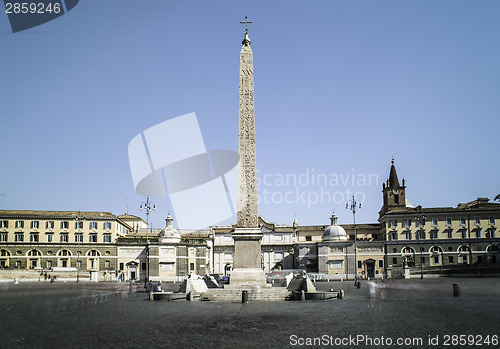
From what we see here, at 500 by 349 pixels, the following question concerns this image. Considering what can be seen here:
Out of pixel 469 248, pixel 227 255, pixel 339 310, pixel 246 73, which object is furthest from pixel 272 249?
pixel 339 310

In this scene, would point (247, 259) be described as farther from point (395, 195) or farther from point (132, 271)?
point (395, 195)

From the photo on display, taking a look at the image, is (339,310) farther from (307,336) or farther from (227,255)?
(227,255)

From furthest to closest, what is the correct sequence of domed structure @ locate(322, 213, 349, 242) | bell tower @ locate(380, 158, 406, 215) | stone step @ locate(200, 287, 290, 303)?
1. bell tower @ locate(380, 158, 406, 215)
2. domed structure @ locate(322, 213, 349, 242)
3. stone step @ locate(200, 287, 290, 303)

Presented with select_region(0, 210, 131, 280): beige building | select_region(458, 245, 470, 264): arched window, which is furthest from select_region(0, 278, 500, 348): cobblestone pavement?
select_region(458, 245, 470, 264): arched window

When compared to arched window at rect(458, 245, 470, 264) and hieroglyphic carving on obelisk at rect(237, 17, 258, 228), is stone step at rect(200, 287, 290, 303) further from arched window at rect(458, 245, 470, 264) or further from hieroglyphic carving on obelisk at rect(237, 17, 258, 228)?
arched window at rect(458, 245, 470, 264)

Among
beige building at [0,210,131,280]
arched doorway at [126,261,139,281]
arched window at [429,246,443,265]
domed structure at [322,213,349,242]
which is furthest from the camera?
domed structure at [322,213,349,242]

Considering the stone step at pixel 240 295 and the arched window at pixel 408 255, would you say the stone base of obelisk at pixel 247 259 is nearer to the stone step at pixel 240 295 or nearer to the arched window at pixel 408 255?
the stone step at pixel 240 295

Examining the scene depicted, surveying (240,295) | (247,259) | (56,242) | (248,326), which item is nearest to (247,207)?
(247,259)

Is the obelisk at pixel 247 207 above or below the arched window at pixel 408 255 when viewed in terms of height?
A: above

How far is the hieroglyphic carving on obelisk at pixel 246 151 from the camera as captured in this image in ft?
78.0

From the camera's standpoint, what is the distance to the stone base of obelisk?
76.5ft

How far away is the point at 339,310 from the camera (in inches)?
689

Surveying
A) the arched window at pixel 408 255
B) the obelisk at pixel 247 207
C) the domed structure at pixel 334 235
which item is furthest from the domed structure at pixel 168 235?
the obelisk at pixel 247 207

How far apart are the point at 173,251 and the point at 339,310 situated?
43.7 m
